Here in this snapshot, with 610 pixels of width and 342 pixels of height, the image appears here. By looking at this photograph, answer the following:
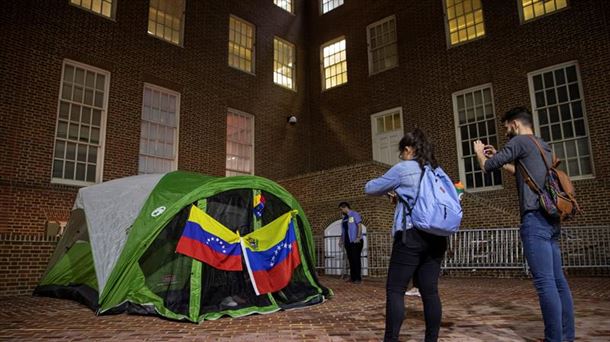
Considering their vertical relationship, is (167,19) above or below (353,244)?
above

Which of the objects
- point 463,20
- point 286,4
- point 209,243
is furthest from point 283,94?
point 209,243

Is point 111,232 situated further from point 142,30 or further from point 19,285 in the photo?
point 142,30

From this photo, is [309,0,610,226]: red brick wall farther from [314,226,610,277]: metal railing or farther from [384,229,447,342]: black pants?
[384,229,447,342]: black pants

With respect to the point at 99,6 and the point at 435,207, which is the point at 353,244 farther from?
the point at 99,6

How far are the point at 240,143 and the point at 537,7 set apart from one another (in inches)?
381

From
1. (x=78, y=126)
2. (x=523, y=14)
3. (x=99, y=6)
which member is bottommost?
(x=78, y=126)

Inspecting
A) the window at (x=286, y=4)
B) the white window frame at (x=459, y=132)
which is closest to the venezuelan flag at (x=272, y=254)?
the white window frame at (x=459, y=132)

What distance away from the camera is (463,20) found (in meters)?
13.5

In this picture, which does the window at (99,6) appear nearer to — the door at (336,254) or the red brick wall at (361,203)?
the red brick wall at (361,203)

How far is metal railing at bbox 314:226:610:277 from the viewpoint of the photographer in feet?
30.9

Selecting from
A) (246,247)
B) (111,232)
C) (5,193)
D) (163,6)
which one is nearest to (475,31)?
(163,6)

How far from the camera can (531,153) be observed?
2984 mm

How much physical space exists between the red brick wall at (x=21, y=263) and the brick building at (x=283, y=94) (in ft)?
0.06

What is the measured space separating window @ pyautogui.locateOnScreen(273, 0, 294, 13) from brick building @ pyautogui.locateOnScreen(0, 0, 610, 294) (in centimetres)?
8
